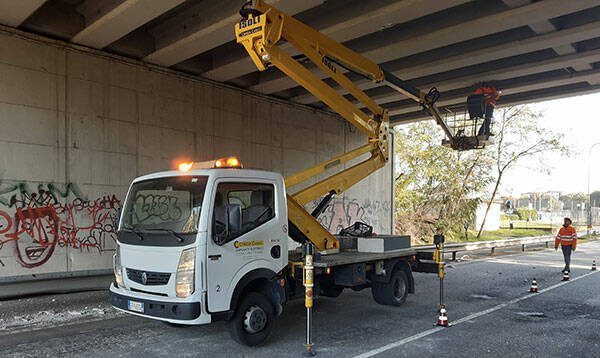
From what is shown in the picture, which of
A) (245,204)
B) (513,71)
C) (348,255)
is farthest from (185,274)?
(513,71)

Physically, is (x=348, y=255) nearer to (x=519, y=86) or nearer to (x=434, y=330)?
(x=434, y=330)

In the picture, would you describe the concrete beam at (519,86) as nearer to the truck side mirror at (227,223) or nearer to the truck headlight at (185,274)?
the truck side mirror at (227,223)

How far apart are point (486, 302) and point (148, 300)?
273 inches

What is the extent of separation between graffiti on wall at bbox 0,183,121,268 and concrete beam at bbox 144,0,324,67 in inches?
155

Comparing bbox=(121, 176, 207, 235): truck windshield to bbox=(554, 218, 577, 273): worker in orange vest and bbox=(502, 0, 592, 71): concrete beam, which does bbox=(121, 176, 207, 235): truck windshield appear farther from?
bbox=(554, 218, 577, 273): worker in orange vest

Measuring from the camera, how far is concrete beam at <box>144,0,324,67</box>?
9.39 metres

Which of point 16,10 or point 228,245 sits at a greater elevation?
point 16,10

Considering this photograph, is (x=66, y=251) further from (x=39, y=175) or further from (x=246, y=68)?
(x=246, y=68)

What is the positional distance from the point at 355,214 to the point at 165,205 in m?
13.3

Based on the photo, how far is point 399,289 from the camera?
29.1 feet

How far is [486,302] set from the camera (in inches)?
365

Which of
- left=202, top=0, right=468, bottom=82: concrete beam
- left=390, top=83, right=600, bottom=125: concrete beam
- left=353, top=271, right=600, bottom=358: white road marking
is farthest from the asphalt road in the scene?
left=390, top=83, right=600, bottom=125: concrete beam

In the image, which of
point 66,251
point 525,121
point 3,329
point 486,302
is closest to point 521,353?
point 486,302

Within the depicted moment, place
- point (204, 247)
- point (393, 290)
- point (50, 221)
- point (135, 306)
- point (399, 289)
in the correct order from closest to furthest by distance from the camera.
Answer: point (204, 247) < point (135, 306) < point (393, 290) < point (399, 289) < point (50, 221)
